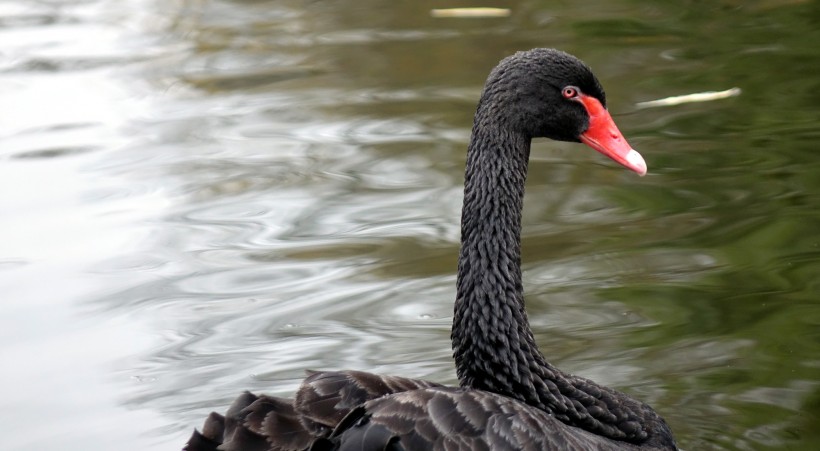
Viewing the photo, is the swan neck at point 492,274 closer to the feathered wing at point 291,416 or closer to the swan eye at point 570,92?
the swan eye at point 570,92

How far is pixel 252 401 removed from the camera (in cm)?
383

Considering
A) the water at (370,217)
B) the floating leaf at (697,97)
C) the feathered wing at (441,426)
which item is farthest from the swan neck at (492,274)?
the floating leaf at (697,97)

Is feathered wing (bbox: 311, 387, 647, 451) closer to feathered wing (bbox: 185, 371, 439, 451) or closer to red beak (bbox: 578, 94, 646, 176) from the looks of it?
feathered wing (bbox: 185, 371, 439, 451)

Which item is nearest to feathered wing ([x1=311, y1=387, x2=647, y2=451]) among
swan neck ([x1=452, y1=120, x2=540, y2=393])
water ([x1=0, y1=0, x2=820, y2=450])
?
swan neck ([x1=452, y1=120, x2=540, y2=393])

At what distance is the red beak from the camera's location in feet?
14.9

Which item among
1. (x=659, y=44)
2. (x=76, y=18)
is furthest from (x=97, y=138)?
(x=659, y=44)

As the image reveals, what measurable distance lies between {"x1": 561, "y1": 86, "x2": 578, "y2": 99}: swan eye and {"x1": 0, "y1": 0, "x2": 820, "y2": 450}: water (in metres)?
1.22

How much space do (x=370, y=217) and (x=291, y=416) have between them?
3.23m

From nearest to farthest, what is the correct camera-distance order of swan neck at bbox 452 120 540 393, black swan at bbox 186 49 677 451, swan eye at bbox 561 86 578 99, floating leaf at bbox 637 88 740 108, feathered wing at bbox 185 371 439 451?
feathered wing at bbox 185 371 439 451, black swan at bbox 186 49 677 451, swan neck at bbox 452 120 540 393, swan eye at bbox 561 86 578 99, floating leaf at bbox 637 88 740 108

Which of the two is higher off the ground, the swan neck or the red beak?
the red beak

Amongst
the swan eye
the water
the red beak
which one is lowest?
the water

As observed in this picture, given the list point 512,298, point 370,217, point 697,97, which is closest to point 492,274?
point 512,298

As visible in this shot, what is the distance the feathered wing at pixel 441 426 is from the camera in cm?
355

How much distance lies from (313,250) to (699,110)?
2.82 meters
